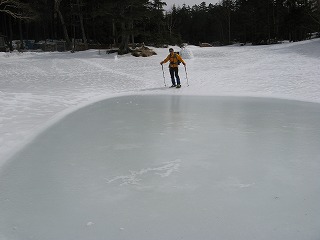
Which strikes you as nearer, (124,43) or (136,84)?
(136,84)

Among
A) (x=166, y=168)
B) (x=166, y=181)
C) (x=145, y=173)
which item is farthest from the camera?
(x=166, y=168)

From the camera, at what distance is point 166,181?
4910 millimetres

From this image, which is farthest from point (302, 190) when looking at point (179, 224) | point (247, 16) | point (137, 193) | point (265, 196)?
point (247, 16)

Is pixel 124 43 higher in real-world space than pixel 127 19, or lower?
lower

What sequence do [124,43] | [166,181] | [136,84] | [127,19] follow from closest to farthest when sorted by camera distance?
[166,181]
[136,84]
[127,19]
[124,43]

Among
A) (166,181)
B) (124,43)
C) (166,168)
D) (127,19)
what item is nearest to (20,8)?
(124,43)

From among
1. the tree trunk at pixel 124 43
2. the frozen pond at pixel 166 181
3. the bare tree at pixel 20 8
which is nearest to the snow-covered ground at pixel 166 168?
the frozen pond at pixel 166 181

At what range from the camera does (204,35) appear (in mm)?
88188

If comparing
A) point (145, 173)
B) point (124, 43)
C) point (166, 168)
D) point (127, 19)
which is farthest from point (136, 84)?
point (124, 43)

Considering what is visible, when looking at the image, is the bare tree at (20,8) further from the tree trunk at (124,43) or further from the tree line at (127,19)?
the tree trunk at (124,43)

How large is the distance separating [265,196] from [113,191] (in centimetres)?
196

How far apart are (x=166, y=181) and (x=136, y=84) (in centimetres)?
1263

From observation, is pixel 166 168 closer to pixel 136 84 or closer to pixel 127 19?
pixel 136 84

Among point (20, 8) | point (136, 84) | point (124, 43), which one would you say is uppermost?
point (20, 8)
